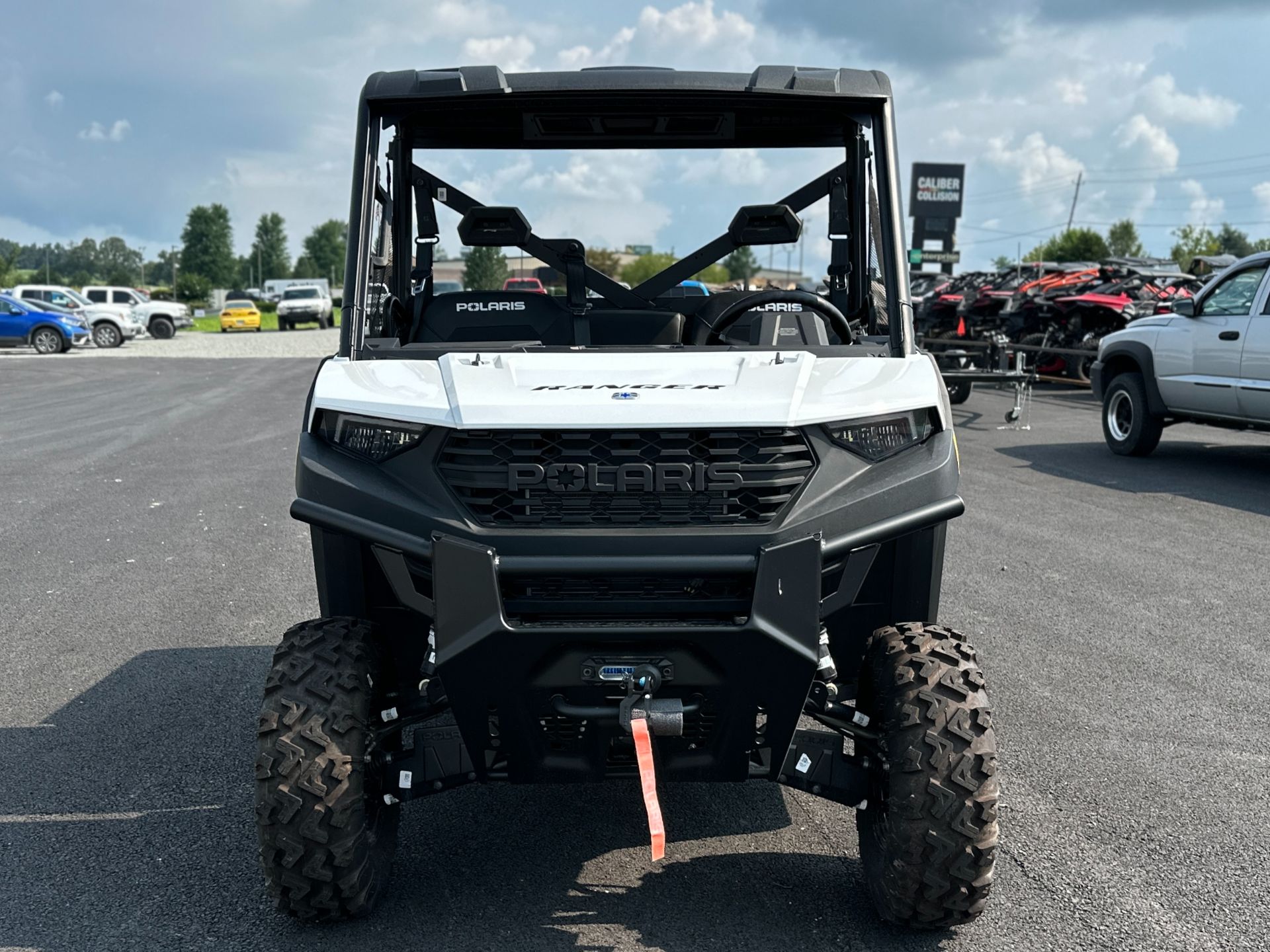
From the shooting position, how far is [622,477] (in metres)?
3.04

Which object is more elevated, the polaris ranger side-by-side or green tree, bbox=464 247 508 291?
green tree, bbox=464 247 508 291

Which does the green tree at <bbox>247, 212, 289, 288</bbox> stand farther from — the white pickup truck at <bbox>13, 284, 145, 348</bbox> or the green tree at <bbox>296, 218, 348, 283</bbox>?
the white pickup truck at <bbox>13, 284, 145, 348</bbox>

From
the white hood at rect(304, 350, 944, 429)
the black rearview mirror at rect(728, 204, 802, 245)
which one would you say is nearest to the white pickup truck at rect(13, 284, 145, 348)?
the black rearview mirror at rect(728, 204, 802, 245)

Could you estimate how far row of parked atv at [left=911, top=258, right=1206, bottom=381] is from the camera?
19203mm

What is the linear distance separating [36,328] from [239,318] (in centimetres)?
2398

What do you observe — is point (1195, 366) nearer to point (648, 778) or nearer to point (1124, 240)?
point (648, 778)

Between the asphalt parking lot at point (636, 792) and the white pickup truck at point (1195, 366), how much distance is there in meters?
2.42

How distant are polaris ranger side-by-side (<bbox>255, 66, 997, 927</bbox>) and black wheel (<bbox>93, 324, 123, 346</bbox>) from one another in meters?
36.6

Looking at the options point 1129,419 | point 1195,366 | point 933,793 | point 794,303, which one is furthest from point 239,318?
point 933,793

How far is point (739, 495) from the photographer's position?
10.1ft

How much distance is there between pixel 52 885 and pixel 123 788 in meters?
0.71

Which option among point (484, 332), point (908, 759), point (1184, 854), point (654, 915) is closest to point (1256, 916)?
point (1184, 854)

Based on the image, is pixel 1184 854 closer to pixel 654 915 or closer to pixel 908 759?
pixel 908 759

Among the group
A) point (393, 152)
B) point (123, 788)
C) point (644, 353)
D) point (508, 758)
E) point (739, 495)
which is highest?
point (393, 152)
